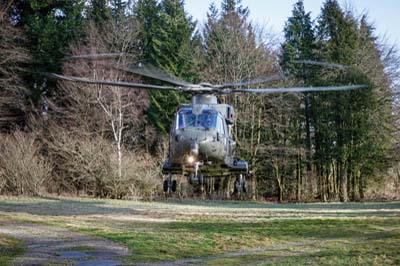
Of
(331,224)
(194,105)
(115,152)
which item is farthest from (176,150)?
(115,152)

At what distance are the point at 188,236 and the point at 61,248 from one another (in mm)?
4426

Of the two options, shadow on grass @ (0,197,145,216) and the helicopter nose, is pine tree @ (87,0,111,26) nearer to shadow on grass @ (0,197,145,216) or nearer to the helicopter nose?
shadow on grass @ (0,197,145,216)

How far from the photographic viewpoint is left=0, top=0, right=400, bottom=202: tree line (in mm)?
34969

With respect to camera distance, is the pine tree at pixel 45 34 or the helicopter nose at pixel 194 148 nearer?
the helicopter nose at pixel 194 148

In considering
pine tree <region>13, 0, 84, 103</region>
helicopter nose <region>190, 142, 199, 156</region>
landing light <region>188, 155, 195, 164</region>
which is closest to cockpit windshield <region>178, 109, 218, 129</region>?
helicopter nose <region>190, 142, 199, 156</region>

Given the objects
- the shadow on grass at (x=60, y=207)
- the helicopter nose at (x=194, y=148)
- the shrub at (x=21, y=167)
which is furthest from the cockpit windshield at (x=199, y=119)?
the shrub at (x=21, y=167)

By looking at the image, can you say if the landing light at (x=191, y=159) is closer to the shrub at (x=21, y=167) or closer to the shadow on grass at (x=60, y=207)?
the shadow on grass at (x=60, y=207)

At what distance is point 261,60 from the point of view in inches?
1436

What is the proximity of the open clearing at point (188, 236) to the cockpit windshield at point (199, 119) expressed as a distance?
3.55 meters

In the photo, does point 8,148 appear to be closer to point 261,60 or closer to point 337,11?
point 261,60

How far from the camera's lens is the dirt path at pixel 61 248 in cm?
1294

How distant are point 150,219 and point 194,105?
10387 millimetres

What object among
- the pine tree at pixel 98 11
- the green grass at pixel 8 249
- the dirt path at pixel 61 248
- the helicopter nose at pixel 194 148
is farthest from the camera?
the pine tree at pixel 98 11

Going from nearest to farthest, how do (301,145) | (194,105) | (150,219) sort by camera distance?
(194,105), (150,219), (301,145)
